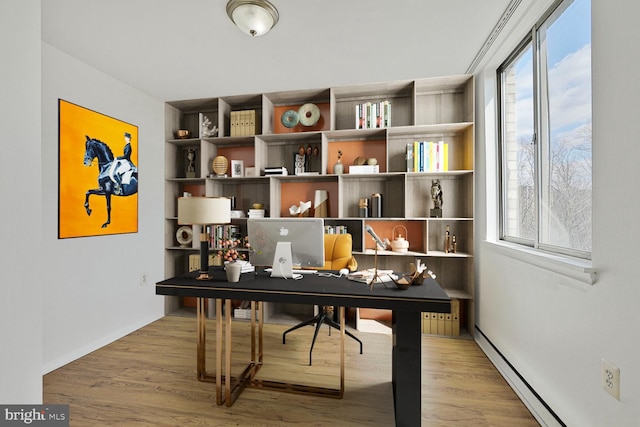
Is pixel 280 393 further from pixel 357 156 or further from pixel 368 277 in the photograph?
pixel 357 156

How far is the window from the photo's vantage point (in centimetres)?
167

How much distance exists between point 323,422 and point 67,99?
319 cm

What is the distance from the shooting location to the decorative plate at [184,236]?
3795 millimetres

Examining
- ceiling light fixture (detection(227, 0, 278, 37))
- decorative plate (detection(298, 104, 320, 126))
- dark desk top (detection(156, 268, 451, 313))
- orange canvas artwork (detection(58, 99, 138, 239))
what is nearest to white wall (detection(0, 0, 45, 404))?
dark desk top (detection(156, 268, 451, 313))

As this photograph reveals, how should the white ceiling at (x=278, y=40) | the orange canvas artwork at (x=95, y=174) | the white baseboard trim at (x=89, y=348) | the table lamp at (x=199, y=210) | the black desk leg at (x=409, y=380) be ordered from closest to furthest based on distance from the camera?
the black desk leg at (x=409, y=380) → the table lamp at (x=199, y=210) → the white ceiling at (x=278, y=40) → the white baseboard trim at (x=89, y=348) → the orange canvas artwork at (x=95, y=174)

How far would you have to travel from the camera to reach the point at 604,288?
135cm

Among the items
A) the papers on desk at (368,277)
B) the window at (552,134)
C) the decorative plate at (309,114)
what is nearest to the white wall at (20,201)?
the papers on desk at (368,277)

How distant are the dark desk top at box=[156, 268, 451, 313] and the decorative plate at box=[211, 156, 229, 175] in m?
1.81

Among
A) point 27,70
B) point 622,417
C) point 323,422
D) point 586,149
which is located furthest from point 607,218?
point 27,70

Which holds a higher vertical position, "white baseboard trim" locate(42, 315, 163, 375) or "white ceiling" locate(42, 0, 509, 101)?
"white ceiling" locate(42, 0, 509, 101)

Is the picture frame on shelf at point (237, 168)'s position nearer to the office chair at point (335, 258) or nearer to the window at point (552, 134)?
the office chair at point (335, 258)

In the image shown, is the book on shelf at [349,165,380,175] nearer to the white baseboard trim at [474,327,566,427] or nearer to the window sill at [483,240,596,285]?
the window sill at [483,240,596,285]

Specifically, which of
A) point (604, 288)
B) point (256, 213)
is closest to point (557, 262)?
point (604, 288)

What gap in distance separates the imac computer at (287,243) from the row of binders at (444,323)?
1727 millimetres
